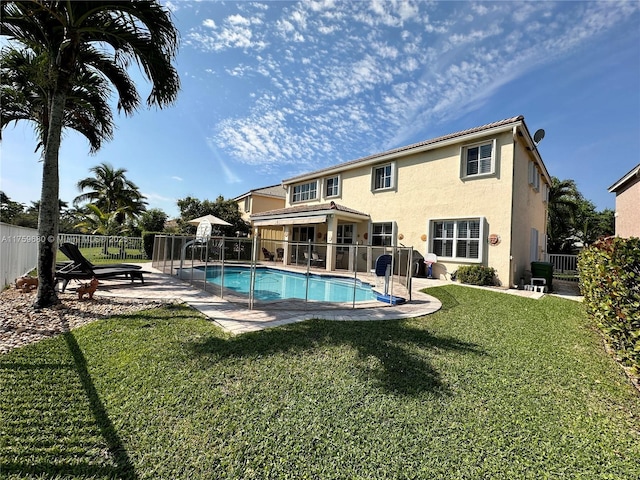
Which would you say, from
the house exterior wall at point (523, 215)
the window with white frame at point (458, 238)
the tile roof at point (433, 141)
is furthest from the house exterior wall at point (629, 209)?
the tile roof at point (433, 141)

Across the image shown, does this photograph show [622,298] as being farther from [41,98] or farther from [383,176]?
[41,98]

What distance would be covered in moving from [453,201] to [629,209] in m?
12.7

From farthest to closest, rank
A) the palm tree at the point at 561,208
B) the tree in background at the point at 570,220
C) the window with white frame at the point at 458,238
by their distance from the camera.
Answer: the tree in background at the point at 570,220, the palm tree at the point at 561,208, the window with white frame at the point at 458,238

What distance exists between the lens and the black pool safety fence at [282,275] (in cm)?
966

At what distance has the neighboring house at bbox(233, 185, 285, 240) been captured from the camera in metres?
32.4

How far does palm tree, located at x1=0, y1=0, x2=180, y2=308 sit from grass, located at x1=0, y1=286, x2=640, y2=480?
3.50m

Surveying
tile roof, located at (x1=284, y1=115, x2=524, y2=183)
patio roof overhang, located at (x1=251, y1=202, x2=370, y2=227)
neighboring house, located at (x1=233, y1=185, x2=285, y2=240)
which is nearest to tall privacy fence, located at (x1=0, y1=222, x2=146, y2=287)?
patio roof overhang, located at (x1=251, y1=202, x2=370, y2=227)

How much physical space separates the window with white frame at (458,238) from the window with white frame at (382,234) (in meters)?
3.15

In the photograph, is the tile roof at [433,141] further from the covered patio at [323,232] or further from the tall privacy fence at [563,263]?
the tall privacy fence at [563,263]

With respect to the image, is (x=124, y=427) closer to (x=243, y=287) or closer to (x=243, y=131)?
(x=243, y=287)

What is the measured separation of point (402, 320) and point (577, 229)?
1481 inches

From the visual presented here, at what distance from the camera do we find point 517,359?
546 cm

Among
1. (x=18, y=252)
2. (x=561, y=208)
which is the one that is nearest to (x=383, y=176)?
(x=18, y=252)

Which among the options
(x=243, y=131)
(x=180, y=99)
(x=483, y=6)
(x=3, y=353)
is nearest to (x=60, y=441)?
(x=3, y=353)
